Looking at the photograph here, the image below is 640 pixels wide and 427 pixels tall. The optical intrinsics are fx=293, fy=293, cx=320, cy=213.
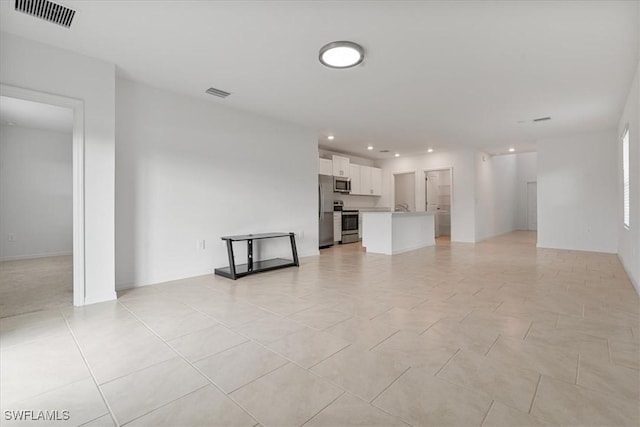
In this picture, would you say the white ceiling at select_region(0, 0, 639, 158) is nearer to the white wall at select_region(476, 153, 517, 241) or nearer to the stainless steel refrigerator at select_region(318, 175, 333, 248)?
the stainless steel refrigerator at select_region(318, 175, 333, 248)

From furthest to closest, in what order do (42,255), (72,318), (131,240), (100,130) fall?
(42,255) → (131,240) → (100,130) → (72,318)

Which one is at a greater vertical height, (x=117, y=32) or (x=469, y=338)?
(x=117, y=32)

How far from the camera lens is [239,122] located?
4824mm

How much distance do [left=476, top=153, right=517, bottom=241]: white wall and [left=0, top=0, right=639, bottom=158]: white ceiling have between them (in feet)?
12.0

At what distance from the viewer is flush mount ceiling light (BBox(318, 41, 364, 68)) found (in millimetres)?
2848

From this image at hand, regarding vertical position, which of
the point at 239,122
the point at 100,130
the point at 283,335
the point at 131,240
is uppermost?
the point at 239,122

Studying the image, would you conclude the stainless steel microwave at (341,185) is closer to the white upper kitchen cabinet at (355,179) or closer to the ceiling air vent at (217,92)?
the white upper kitchen cabinet at (355,179)

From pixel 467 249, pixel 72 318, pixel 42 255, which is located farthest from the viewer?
pixel 467 249

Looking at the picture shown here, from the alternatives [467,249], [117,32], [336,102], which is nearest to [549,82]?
[336,102]

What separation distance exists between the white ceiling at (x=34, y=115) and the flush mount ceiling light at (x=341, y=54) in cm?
392

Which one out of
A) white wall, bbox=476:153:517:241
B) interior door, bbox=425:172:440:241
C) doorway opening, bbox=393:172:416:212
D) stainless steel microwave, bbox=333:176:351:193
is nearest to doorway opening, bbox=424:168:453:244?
interior door, bbox=425:172:440:241

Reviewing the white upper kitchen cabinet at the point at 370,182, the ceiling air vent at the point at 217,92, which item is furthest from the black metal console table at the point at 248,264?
the white upper kitchen cabinet at the point at 370,182

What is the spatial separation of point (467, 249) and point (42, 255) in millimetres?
9202

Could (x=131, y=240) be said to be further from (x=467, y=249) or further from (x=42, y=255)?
(x=467, y=249)
